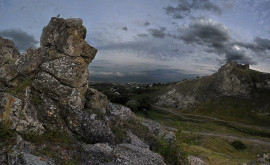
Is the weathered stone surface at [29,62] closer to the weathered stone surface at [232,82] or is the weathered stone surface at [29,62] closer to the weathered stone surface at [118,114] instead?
the weathered stone surface at [118,114]

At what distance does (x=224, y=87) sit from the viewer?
18012 cm

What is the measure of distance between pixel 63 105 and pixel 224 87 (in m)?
181

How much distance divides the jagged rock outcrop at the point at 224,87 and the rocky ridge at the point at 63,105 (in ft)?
535

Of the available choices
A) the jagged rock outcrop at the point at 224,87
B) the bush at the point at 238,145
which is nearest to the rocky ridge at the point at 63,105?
the bush at the point at 238,145

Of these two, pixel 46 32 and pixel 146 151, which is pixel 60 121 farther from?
pixel 46 32

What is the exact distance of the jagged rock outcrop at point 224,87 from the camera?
17112cm

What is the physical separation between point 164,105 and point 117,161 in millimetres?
177055

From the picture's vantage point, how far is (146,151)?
68.2 feet

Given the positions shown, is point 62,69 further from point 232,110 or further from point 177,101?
point 177,101

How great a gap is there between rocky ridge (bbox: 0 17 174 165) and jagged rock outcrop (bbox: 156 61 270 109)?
16320 cm

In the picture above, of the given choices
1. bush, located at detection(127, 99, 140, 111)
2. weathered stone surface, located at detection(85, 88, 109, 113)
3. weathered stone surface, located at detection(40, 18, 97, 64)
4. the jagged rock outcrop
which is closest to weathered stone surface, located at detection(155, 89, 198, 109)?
the jagged rock outcrop

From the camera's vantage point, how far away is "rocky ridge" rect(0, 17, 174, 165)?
18094 mm

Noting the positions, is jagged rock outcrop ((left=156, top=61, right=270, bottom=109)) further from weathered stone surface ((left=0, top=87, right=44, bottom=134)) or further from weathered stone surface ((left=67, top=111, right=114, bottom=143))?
weathered stone surface ((left=0, top=87, right=44, bottom=134))

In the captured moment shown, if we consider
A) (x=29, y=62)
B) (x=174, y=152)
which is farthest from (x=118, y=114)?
(x=29, y=62)
